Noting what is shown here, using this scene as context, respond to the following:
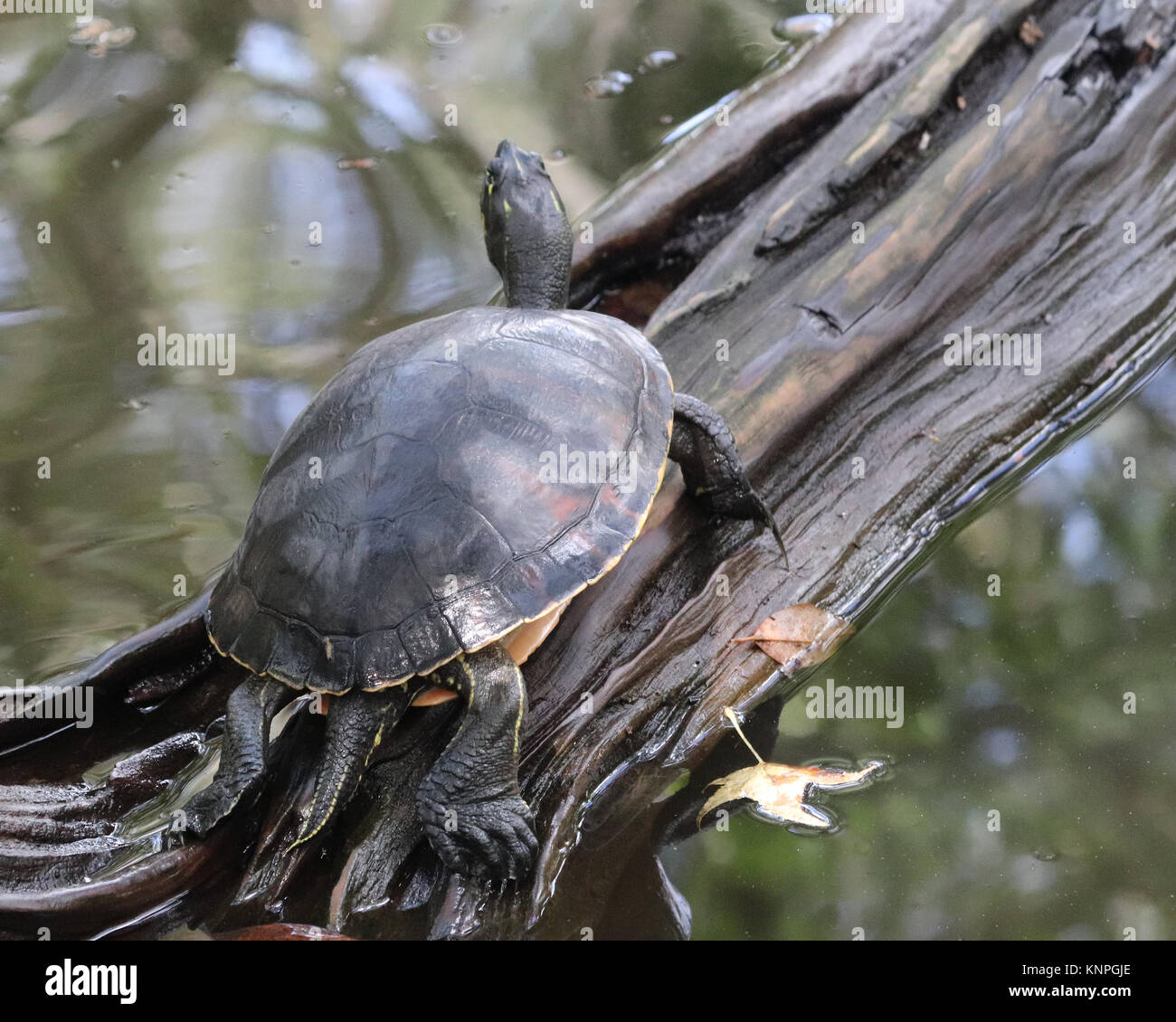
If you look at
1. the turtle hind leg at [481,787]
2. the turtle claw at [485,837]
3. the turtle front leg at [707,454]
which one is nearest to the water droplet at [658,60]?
the turtle front leg at [707,454]

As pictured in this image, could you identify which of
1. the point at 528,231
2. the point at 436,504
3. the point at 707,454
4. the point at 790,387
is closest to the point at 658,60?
the point at 528,231

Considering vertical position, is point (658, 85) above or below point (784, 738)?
above

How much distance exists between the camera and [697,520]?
3092mm

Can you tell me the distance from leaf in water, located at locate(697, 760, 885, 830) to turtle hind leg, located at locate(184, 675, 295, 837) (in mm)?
1120

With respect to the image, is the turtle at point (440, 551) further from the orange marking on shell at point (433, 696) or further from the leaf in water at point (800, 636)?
the leaf in water at point (800, 636)

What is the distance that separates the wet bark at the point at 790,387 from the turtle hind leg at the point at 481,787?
0.09m

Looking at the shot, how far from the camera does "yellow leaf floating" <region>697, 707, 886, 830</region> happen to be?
2576 millimetres

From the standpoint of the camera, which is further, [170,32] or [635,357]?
[170,32]

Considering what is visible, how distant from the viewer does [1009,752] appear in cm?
268

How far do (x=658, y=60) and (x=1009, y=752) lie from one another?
4.25m
